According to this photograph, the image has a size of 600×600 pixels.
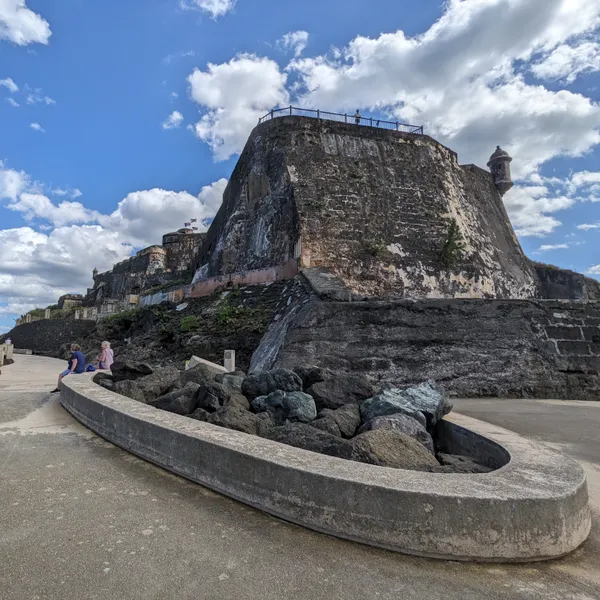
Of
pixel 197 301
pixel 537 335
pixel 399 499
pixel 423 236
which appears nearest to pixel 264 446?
pixel 399 499

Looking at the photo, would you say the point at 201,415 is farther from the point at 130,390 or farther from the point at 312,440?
the point at 130,390

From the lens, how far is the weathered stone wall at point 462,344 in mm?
6070

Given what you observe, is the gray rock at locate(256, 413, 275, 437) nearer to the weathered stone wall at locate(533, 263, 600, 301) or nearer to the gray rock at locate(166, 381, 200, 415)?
the gray rock at locate(166, 381, 200, 415)

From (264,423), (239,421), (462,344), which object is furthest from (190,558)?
(462,344)

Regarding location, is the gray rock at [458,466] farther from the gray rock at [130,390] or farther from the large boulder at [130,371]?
the large boulder at [130,371]

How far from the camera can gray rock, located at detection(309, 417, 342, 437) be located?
3.11 m

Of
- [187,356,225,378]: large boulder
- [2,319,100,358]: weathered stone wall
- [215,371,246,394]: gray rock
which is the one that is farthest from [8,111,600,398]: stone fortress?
[2,319,100,358]: weathered stone wall

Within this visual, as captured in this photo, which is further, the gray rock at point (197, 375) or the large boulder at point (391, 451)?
the gray rock at point (197, 375)

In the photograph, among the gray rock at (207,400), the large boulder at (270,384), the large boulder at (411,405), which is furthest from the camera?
the large boulder at (270,384)

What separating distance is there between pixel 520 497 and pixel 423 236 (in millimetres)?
14564

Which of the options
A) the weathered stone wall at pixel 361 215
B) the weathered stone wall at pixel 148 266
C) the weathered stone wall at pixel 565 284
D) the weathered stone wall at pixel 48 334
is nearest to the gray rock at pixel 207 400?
the weathered stone wall at pixel 361 215

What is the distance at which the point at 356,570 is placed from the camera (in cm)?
162

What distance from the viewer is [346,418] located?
334 centimetres

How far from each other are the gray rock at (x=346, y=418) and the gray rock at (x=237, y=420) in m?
0.55
